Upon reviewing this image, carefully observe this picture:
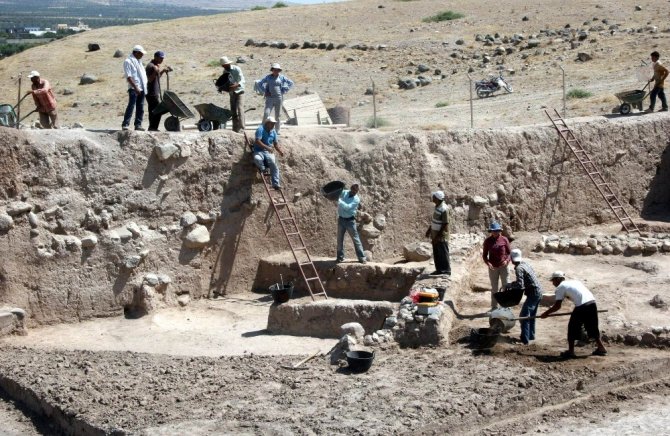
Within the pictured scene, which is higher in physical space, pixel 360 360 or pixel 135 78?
pixel 135 78

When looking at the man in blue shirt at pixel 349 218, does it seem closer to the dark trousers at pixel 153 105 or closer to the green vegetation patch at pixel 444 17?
the dark trousers at pixel 153 105

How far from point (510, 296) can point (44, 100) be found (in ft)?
30.3

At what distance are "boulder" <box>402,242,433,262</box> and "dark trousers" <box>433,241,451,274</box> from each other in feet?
5.27

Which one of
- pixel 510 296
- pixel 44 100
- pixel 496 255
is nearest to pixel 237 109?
pixel 44 100

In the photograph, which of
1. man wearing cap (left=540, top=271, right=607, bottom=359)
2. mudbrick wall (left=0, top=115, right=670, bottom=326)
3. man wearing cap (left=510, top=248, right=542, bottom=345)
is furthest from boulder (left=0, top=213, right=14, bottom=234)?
man wearing cap (left=540, top=271, right=607, bottom=359)

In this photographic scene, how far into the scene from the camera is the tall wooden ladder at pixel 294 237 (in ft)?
64.1

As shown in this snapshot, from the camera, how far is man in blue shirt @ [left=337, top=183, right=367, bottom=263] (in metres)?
19.5

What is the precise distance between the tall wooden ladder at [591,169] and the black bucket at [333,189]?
4.54 metres

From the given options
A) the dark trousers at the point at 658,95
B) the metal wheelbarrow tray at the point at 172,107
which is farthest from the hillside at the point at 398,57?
the metal wheelbarrow tray at the point at 172,107

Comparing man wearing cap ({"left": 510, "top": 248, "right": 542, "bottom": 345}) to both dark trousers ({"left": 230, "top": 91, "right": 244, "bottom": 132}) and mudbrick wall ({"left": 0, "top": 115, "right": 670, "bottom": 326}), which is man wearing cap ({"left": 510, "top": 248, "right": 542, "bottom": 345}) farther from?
dark trousers ({"left": 230, "top": 91, "right": 244, "bottom": 132})

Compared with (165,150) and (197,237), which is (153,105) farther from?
(197,237)

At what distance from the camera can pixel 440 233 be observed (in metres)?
17.7

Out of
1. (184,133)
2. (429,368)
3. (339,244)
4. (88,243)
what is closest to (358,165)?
(339,244)

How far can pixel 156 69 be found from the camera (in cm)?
1994
